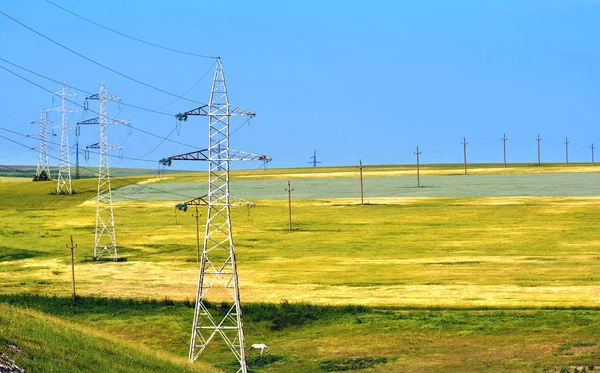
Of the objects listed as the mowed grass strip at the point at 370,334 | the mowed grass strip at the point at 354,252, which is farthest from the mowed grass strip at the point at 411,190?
the mowed grass strip at the point at 370,334

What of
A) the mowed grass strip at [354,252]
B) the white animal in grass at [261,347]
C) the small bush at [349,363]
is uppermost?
the mowed grass strip at [354,252]

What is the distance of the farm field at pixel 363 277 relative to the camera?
5978 cm

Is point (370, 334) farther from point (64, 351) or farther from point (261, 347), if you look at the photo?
point (64, 351)

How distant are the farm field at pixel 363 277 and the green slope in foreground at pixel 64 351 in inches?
112

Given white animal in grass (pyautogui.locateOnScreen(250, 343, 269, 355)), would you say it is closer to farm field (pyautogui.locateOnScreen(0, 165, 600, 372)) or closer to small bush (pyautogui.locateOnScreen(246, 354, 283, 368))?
farm field (pyautogui.locateOnScreen(0, 165, 600, 372))

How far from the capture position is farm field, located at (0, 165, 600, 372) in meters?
59.8

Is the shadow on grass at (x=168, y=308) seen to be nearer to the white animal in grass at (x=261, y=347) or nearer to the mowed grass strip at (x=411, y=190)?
the white animal in grass at (x=261, y=347)

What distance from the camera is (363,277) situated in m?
87.9

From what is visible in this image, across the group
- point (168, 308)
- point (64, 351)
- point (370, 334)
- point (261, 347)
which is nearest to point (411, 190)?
point (168, 308)

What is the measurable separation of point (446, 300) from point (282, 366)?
70.0ft

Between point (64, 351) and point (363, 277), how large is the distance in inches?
2167

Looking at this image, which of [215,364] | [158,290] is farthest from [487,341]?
[158,290]

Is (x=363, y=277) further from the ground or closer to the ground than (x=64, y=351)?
closer to the ground

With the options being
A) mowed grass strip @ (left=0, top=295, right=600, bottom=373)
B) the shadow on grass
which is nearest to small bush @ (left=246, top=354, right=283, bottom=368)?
mowed grass strip @ (left=0, top=295, right=600, bottom=373)
